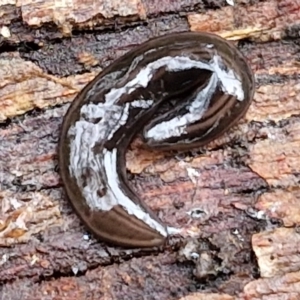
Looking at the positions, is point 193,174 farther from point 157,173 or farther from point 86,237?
point 86,237

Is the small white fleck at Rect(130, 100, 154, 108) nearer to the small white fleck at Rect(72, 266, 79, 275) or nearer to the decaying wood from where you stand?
the decaying wood

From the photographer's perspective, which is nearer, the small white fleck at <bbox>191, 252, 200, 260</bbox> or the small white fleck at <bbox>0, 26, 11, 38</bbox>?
the small white fleck at <bbox>191, 252, 200, 260</bbox>

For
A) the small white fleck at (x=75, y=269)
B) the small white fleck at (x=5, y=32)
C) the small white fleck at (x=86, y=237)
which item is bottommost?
the small white fleck at (x=75, y=269)

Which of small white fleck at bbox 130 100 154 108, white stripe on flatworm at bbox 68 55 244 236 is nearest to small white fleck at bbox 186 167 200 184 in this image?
white stripe on flatworm at bbox 68 55 244 236

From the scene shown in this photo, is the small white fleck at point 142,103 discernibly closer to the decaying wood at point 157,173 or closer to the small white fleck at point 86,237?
the decaying wood at point 157,173

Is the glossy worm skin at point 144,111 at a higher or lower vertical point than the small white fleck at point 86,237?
higher

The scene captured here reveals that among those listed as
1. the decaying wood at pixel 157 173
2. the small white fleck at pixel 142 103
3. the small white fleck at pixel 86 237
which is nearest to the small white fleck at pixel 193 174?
the decaying wood at pixel 157 173

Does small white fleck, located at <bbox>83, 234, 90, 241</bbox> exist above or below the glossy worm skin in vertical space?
below
